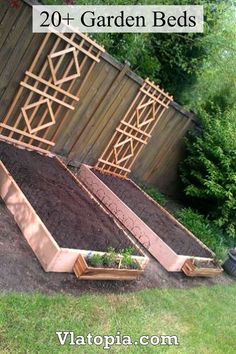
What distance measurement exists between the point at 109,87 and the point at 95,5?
157 cm

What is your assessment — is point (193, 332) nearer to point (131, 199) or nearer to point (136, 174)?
point (131, 199)

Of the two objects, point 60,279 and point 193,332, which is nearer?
point 60,279

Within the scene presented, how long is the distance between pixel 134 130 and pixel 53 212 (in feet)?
12.5

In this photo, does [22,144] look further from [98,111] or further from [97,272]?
[97,272]

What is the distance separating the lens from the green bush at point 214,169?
8922mm

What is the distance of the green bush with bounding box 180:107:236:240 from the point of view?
8.92m

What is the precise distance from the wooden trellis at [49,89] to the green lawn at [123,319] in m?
3.33

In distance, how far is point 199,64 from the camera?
965cm

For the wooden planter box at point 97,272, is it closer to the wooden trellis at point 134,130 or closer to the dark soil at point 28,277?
the dark soil at point 28,277

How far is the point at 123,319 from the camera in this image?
4.55 m

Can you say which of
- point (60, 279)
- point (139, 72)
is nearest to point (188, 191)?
point (139, 72)

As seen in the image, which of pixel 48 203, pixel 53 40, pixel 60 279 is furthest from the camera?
pixel 53 40

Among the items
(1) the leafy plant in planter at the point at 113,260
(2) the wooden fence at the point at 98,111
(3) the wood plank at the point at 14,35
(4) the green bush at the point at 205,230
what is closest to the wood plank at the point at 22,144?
(2) the wooden fence at the point at 98,111

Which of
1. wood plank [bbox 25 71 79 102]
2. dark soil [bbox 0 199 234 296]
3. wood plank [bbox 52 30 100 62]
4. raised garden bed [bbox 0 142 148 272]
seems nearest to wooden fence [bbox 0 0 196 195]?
wood plank [bbox 25 71 79 102]
